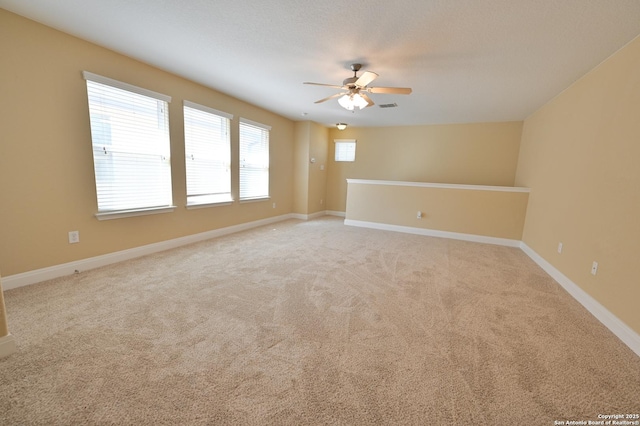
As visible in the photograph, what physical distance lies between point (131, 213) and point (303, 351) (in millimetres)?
2859

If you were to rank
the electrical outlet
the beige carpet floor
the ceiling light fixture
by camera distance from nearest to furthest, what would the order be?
the beige carpet floor < the electrical outlet < the ceiling light fixture

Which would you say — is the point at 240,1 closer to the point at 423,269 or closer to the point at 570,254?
the point at 423,269

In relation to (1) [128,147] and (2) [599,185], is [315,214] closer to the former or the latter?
(1) [128,147]

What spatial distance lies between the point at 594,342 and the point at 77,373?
3469mm

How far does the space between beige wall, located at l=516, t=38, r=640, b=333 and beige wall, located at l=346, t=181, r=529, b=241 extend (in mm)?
867

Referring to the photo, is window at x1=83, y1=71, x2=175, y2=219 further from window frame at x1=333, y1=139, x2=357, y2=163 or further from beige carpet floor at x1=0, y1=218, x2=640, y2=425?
window frame at x1=333, y1=139, x2=357, y2=163

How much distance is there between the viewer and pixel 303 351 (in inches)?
64.8

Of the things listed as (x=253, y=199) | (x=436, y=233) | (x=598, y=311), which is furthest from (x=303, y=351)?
(x=436, y=233)

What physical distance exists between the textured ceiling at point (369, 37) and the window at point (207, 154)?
566mm

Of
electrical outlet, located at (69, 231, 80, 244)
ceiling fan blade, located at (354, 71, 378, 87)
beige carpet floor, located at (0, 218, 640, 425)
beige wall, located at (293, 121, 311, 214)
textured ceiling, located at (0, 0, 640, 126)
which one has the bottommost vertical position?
beige carpet floor, located at (0, 218, 640, 425)

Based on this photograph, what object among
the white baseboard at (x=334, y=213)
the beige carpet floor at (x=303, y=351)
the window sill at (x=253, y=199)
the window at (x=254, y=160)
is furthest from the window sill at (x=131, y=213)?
the white baseboard at (x=334, y=213)

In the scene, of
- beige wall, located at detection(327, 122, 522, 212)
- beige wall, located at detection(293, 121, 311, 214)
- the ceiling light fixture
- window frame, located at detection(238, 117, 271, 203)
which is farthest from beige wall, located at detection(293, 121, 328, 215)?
the ceiling light fixture

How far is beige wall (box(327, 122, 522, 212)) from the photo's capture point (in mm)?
5367

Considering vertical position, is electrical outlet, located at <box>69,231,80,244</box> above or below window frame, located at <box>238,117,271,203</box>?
below
